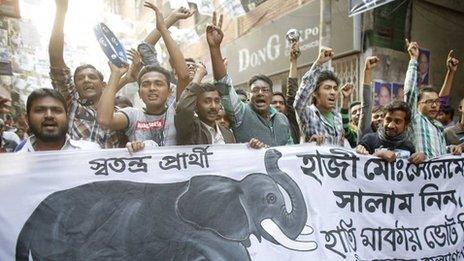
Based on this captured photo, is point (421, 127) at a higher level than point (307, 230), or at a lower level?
higher

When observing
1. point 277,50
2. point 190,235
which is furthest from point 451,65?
point 277,50

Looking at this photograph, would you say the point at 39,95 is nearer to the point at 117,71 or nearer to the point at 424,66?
the point at 117,71

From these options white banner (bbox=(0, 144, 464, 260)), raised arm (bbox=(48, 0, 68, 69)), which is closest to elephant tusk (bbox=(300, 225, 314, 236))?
white banner (bbox=(0, 144, 464, 260))

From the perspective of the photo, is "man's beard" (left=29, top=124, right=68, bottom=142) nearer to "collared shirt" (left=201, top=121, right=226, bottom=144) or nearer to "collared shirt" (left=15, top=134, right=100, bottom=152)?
"collared shirt" (left=15, top=134, right=100, bottom=152)

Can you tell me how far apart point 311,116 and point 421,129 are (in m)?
1.17

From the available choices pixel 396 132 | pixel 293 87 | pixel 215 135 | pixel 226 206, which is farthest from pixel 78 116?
pixel 396 132

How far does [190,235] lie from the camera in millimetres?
2768

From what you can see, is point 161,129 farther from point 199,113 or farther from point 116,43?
point 116,43

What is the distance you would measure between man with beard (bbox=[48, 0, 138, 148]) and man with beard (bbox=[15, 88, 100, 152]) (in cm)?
51

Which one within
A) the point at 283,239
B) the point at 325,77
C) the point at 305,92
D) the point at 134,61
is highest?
the point at 134,61

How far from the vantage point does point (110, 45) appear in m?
3.98

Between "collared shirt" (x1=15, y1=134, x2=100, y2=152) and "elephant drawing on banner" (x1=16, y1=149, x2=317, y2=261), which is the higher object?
"collared shirt" (x1=15, y1=134, x2=100, y2=152)

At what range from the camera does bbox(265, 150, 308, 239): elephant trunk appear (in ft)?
9.72

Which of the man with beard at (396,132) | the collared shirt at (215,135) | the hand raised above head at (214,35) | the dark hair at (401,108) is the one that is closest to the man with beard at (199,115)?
the collared shirt at (215,135)
